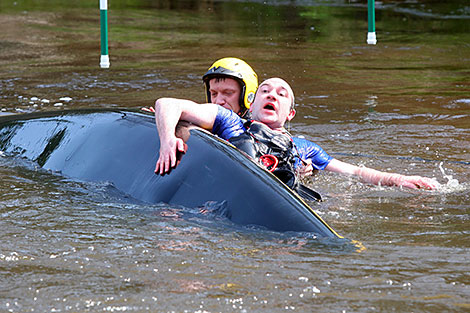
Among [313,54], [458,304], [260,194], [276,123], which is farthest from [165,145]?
[313,54]

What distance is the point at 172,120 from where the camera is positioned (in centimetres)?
462

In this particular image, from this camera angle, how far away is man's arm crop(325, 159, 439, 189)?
5.47 metres

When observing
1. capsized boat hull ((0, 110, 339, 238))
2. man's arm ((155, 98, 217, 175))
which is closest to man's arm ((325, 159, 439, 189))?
man's arm ((155, 98, 217, 175))

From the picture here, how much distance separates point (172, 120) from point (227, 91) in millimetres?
1169

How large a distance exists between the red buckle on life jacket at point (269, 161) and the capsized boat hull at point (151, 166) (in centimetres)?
34

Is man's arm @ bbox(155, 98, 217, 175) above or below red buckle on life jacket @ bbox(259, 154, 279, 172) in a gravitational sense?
above

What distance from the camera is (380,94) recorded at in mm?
10078

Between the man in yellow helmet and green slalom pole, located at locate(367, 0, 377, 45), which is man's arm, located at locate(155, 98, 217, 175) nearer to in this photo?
the man in yellow helmet

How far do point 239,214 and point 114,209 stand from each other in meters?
0.80

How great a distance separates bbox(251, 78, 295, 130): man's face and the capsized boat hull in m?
0.88

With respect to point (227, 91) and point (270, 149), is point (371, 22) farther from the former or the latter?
point (270, 149)

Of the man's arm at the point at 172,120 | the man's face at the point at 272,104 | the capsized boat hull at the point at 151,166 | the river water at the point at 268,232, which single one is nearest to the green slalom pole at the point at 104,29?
the river water at the point at 268,232

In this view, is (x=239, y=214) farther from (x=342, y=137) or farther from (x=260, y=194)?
(x=342, y=137)

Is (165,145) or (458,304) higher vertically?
(165,145)
